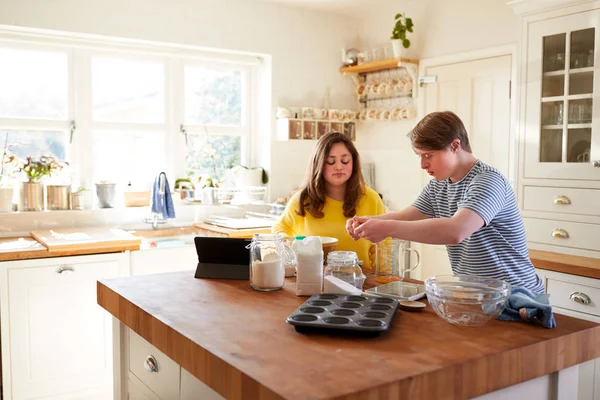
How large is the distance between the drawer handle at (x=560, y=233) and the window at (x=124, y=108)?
2558 millimetres

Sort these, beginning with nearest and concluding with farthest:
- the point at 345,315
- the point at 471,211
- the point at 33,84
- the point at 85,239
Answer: the point at 345,315 → the point at 471,211 → the point at 85,239 → the point at 33,84

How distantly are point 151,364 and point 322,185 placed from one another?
136 centimetres

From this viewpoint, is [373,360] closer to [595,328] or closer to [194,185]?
[595,328]

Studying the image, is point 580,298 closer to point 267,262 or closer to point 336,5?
point 267,262

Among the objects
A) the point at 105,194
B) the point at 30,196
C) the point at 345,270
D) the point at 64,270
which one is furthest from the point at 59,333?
the point at 345,270

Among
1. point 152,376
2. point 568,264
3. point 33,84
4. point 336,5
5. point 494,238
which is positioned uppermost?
point 336,5

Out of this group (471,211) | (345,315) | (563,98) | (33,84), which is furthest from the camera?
(33,84)

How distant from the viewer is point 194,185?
463 cm

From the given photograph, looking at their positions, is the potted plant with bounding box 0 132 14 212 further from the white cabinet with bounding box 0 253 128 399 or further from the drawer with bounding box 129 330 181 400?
the drawer with bounding box 129 330 181 400

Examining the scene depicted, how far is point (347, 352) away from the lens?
1.36 m

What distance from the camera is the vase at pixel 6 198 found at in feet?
12.7

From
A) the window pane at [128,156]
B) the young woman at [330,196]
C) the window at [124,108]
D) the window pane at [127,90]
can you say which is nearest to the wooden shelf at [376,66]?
the window at [124,108]

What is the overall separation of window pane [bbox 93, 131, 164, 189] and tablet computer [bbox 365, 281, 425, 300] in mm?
2937

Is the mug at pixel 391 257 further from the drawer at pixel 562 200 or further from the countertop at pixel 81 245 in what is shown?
the countertop at pixel 81 245
